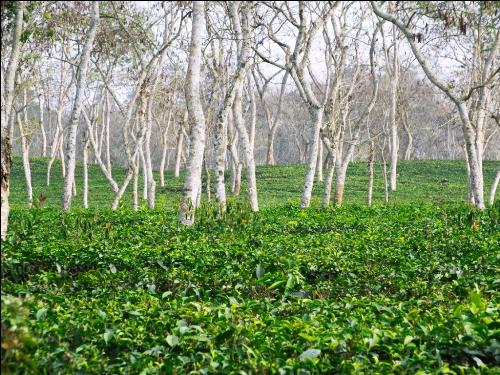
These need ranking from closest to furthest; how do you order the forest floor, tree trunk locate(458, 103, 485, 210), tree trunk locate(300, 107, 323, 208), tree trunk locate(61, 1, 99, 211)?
the forest floor, tree trunk locate(458, 103, 485, 210), tree trunk locate(61, 1, 99, 211), tree trunk locate(300, 107, 323, 208)

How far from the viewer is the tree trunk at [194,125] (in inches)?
472

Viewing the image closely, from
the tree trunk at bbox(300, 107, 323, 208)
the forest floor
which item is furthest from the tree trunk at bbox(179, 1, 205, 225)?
the tree trunk at bbox(300, 107, 323, 208)

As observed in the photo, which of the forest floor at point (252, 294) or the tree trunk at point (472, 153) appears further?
the tree trunk at point (472, 153)

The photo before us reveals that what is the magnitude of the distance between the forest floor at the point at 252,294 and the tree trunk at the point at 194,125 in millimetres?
385

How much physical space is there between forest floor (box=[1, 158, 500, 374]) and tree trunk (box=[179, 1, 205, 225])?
0.38 meters

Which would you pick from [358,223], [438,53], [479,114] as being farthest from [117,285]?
[438,53]

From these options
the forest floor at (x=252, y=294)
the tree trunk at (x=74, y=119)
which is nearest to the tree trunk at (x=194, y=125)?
the forest floor at (x=252, y=294)

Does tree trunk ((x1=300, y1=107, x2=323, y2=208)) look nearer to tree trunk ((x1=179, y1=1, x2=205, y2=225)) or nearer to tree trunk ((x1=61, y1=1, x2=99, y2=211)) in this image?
tree trunk ((x1=179, y1=1, x2=205, y2=225))

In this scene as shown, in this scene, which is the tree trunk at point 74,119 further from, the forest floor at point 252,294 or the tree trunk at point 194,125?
the tree trunk at point 194,125

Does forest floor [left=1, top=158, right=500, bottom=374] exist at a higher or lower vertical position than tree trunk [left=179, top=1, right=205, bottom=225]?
lower

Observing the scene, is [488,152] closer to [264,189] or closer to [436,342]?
[264,189]

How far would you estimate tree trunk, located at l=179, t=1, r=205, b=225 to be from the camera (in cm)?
1198

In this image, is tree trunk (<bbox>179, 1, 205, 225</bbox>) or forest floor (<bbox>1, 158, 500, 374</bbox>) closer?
forest floor (<bbox>1, 158, 500, 374</bbox>)

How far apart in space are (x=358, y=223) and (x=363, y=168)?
103 feet
